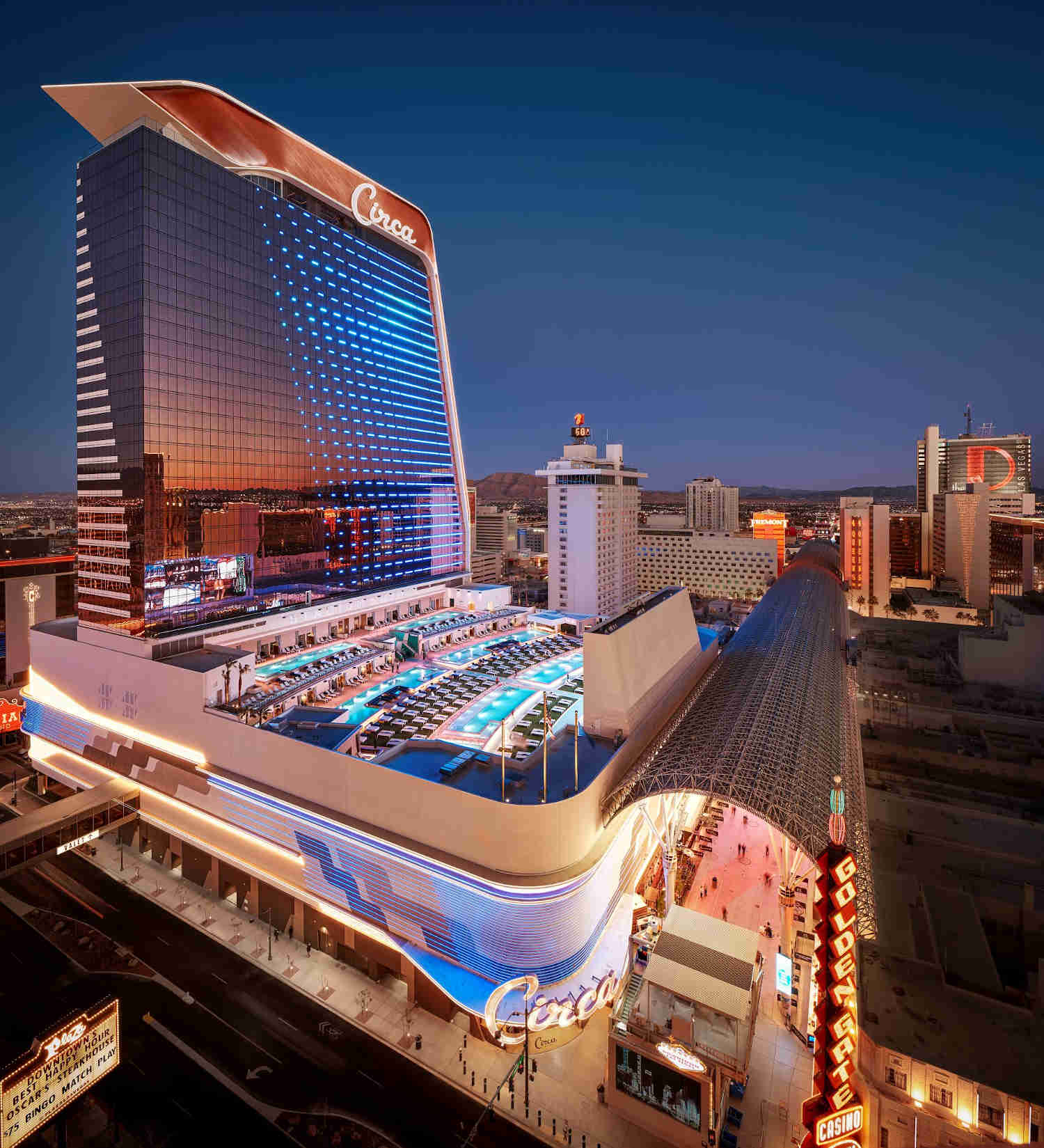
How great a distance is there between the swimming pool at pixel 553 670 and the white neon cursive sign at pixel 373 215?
44.9 meters

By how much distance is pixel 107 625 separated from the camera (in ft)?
123

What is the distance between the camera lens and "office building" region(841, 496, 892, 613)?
10331 centimetres

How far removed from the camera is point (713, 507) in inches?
6663

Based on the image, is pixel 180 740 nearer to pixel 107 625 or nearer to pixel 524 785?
pixel 107 625

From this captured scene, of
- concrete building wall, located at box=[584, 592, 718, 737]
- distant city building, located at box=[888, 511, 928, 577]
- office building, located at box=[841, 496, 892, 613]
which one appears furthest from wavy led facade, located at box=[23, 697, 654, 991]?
distant city building, located at box=[888, 511, 928, 577]

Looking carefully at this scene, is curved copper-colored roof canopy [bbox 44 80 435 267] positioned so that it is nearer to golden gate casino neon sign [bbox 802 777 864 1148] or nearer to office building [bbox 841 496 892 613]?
golden gate casino neon sign [bbox 802 777 864 1148]

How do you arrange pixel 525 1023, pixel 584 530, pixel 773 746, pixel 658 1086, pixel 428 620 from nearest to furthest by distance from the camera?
pixel 658 1086 < pixel 525 1023 < pixel 773 746 < pixel 428 620 < pixel 584 530

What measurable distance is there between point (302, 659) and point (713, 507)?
148337 millimetres

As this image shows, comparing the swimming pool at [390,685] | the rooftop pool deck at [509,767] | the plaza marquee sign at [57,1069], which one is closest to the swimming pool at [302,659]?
the swimming pool at [390,685]

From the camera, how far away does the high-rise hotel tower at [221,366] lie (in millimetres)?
36031

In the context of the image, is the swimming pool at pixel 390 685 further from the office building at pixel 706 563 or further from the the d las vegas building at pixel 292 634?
the office building at pixel 706 563

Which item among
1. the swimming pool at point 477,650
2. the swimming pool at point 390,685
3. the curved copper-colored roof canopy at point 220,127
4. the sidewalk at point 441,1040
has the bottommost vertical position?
the sidewalk at point 441,1040

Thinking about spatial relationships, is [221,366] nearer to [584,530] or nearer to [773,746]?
[773,746]

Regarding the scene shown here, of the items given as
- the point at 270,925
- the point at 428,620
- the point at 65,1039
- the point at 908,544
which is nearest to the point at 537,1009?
the point at 270,925
